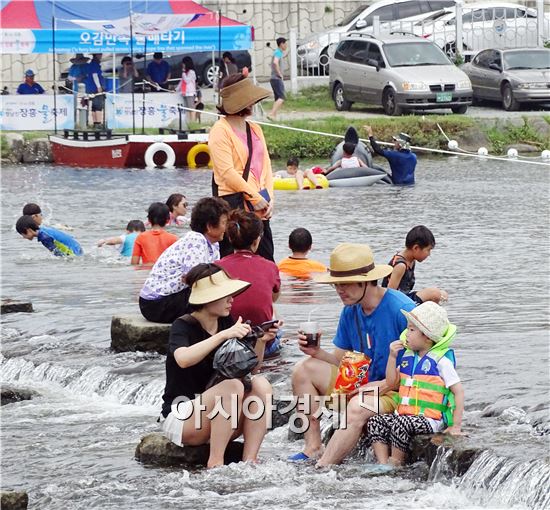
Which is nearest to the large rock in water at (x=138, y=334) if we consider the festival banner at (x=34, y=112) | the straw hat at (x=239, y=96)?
the straw hat at (x=239, y=96)

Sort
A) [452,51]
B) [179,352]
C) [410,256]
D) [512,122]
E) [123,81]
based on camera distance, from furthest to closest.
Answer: [452,51] → [123,81] → [512,122] → [410,256] → [179,352]

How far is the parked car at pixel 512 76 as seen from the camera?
109 feet

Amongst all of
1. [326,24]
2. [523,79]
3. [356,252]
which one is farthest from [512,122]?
[356,252]

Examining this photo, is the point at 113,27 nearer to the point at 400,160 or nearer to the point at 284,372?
the point at 400,160

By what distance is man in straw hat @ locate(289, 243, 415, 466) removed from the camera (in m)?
8.48

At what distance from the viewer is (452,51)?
39.1m

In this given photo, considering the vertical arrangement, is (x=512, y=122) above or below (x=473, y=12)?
below

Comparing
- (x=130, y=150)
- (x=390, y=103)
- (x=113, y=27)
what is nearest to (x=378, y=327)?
(x=130, y=150)

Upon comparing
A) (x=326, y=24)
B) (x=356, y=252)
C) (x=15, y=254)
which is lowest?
(x=15, y=254)

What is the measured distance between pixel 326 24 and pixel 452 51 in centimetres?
490

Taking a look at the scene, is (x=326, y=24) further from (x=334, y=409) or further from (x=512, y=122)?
(x=334, y=409)

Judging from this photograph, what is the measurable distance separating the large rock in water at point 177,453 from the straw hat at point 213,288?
0.88 meters

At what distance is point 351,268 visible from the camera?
8.64 meters

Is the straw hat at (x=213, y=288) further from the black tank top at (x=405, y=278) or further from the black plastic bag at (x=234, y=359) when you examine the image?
the black tank top at (x=405, y=278)
